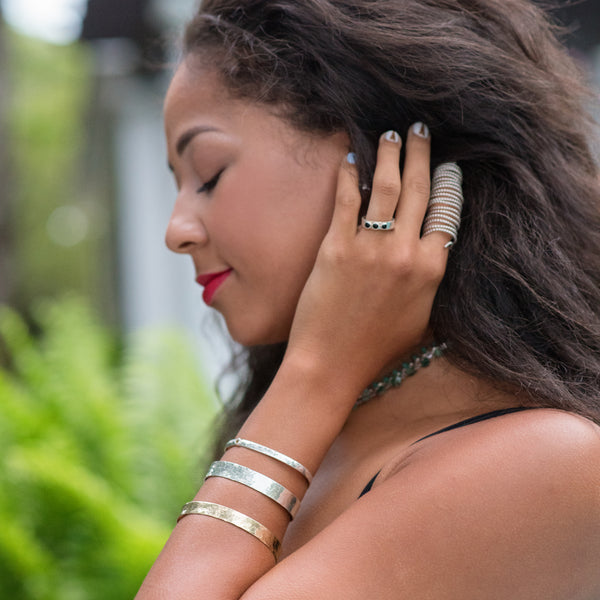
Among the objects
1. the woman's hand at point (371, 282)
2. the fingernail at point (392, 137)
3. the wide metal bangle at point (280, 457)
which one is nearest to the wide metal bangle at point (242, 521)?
the wide metal bangle at point (280, 457)

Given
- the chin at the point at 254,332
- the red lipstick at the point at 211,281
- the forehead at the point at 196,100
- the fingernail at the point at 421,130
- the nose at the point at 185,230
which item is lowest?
the chin at the point at 254,332

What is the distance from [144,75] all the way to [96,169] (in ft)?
9.36

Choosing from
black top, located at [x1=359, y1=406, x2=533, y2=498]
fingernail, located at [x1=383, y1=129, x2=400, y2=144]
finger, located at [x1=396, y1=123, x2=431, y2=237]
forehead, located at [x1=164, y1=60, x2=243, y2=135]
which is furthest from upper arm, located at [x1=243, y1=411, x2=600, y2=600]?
forehead, located at [x1=164, y1=60, x2=243, y2=135]

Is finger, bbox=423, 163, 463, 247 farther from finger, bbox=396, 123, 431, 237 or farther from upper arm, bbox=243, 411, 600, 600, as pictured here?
upper arm, bbox=243, 411, 600, 600

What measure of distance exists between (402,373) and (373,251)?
0.29 meters

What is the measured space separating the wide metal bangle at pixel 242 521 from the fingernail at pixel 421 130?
836 mm

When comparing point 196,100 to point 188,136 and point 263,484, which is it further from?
point 263,484

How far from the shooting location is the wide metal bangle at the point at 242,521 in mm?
1279

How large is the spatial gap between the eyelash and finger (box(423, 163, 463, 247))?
456 millimetres

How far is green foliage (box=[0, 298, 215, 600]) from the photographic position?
3180 mm

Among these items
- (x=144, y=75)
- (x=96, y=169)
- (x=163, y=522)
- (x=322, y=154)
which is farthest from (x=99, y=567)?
(x=96, y=169)

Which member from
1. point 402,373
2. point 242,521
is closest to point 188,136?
point 402,373

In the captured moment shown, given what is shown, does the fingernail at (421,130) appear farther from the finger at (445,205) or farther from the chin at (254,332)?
the chin at (254,332)

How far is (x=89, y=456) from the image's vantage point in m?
4.11
